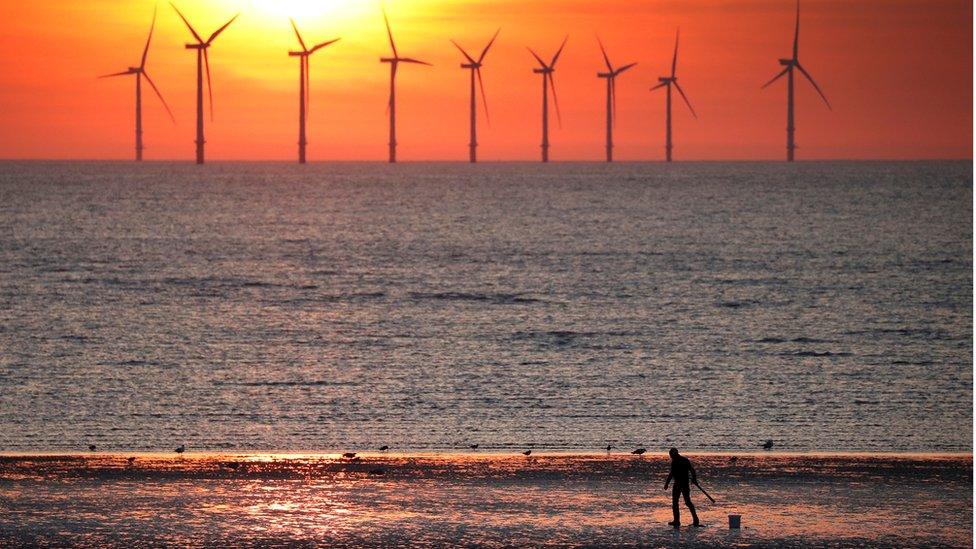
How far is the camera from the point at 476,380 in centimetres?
5941

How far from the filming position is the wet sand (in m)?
27.1

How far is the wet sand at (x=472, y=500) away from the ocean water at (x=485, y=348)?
729 centimetres

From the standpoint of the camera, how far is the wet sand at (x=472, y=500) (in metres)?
27.1

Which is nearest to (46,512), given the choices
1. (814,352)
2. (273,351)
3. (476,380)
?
(476,380)

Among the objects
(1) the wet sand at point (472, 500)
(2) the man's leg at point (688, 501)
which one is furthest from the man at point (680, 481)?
(1) the wet sand at point (472, 500)

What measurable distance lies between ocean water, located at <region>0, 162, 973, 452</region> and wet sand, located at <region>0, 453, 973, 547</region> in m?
7.29

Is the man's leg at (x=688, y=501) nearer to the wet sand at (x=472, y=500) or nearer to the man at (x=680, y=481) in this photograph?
the man at (x=680, y=481)

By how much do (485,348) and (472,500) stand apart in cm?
4214

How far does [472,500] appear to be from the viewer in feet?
100

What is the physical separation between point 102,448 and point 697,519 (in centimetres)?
2061

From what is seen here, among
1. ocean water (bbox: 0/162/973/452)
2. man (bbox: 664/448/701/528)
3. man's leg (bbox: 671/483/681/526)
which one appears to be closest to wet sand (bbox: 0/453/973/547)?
man's leg (bbox: 671/483/681/526)

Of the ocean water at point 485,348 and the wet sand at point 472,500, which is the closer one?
the wet sand at point 472,500

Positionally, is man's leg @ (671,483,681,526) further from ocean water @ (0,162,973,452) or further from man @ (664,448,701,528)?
ocean water @ (0,162,973,452)

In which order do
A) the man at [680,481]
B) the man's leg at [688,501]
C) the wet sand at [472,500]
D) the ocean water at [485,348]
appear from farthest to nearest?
the ocean water at [485,348]
the man's leg at [688,501]
the man at [680,481]
the wet sand at [472,500]
